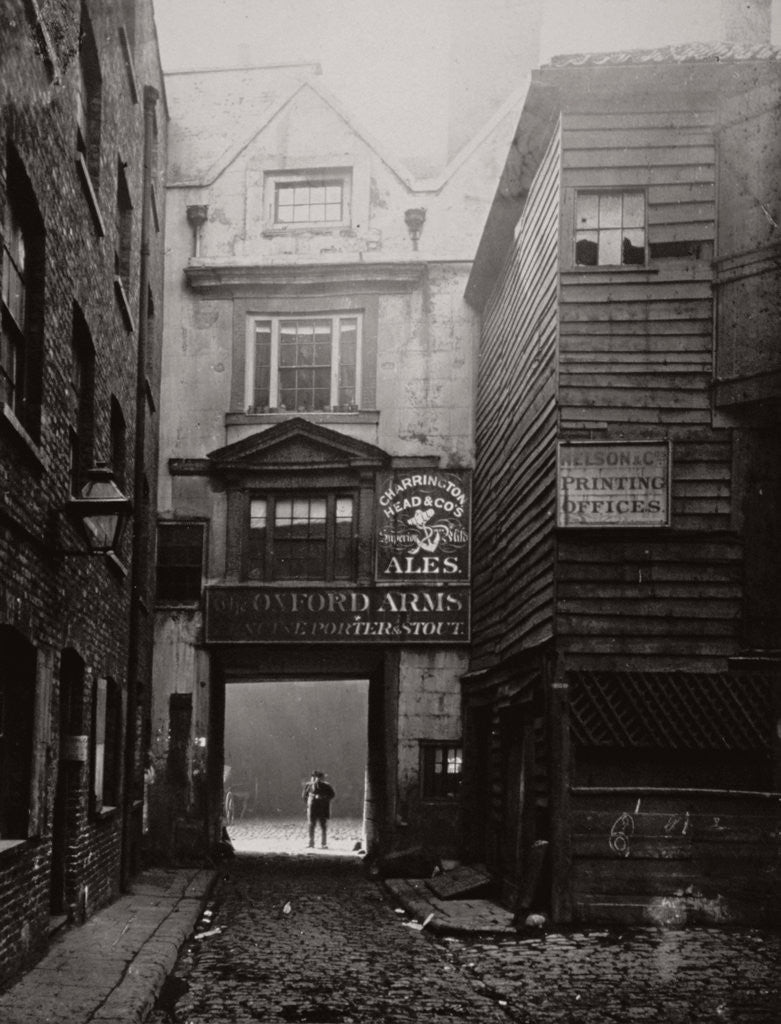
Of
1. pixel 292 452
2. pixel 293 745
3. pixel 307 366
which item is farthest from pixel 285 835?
pixel 307 366

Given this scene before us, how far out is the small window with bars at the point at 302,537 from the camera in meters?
20.1

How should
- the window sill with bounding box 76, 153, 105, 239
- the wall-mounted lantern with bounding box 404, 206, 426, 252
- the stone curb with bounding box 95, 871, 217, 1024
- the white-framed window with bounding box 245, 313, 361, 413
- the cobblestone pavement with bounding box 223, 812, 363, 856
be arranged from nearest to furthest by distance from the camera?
the stone curb with bounding box 95, 871, 217, 1024
the window sill with bounding box 76, 153, 105, 239
the white-framed window with bounding box 245, 313, 361, 413
the wall-mounted lantern with bounding box 404, 206, 426, 252
the cobblestone pavement with bounding box 223, 812, 363, 856

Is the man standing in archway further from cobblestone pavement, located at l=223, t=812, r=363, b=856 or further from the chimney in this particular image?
the chimney

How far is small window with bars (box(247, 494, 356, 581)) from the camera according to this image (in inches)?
792

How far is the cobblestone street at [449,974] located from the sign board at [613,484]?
390 cm

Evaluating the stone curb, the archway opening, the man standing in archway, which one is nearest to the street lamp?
the stone curb

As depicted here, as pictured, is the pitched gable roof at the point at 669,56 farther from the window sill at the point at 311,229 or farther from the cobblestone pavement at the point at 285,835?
the cobblestone pavement at the point at 285,835

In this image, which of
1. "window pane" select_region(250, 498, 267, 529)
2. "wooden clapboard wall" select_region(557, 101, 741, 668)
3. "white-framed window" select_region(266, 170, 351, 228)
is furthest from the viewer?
"white-framed window" select_region(266, 170, 351, 228)

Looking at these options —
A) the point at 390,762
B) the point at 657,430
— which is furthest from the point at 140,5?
the point at 390,762

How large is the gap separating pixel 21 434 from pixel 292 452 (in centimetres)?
1207

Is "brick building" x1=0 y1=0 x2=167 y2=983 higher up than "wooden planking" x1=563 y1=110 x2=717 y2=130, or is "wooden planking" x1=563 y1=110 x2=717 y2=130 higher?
"wooden planking" x1=563 y1=110 x2=717 y2=130

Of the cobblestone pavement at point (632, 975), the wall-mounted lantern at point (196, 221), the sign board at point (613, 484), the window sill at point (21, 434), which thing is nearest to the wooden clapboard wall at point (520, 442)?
the sign board at point (613, 484)

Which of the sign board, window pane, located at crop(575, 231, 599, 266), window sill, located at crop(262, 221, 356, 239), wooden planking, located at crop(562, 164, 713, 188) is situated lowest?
the sign board

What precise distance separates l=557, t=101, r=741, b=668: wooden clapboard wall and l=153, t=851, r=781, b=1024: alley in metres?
2.92
